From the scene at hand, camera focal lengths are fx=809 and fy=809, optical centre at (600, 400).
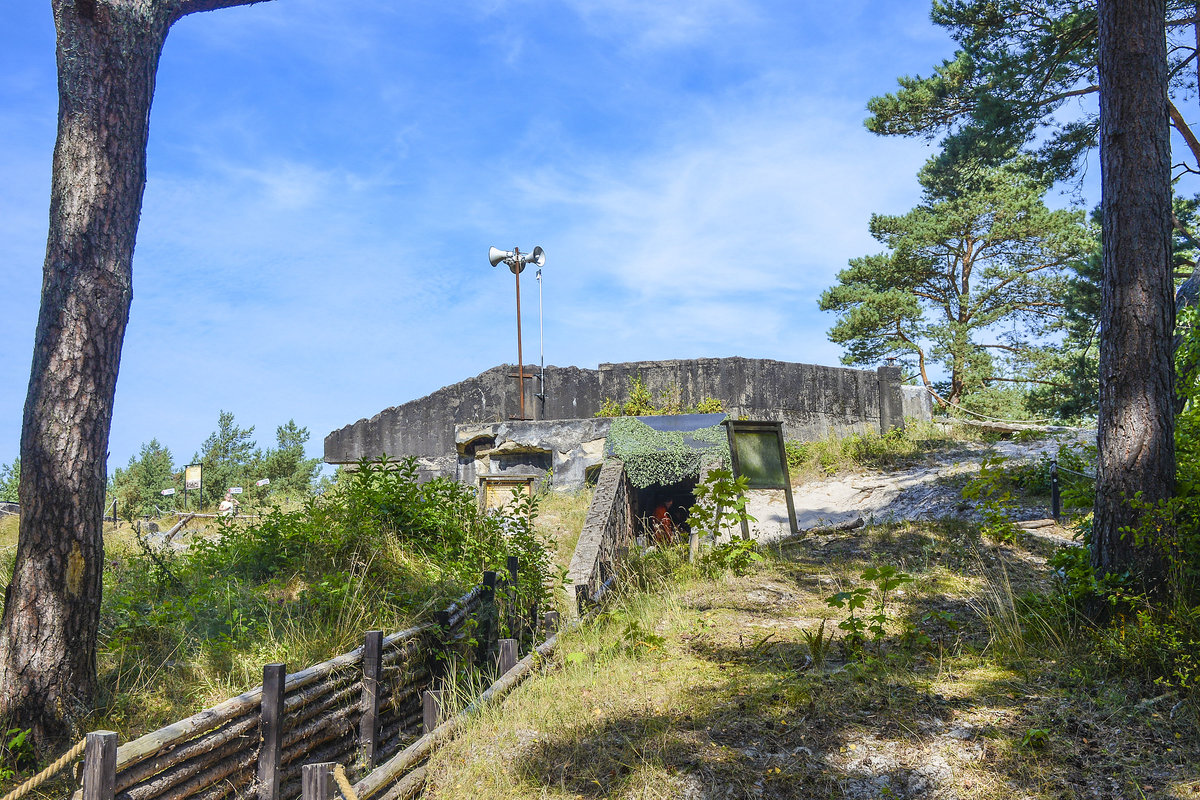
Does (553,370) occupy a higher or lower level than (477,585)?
higher

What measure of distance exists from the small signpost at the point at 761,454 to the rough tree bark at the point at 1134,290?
461 cm

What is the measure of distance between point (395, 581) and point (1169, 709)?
5.17 m

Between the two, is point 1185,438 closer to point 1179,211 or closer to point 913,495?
point 913,495

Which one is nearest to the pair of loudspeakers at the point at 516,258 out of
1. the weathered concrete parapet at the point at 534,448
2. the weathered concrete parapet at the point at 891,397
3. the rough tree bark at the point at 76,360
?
the weathered concrete parapet at the point at 534,448

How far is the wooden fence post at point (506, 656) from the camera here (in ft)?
18.8

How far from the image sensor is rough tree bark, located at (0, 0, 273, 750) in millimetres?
Result: 4578

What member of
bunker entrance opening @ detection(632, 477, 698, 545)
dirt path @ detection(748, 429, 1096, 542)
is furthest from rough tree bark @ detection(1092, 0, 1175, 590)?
bunker entrance opening @ detection(632, 477, 698, 545)

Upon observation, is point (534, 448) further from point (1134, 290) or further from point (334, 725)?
point (1134, 290)

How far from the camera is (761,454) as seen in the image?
9.91 meters

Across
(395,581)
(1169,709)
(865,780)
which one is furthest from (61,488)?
(1169,709)

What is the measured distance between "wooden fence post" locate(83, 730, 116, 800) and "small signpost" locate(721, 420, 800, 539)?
7.33 m

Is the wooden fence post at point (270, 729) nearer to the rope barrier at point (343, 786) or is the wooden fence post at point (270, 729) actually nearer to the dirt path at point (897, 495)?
A: the rope barrier at point (343, 786)

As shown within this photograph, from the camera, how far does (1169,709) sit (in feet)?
14.3

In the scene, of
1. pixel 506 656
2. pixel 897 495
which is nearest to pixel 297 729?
pixel 506 656
